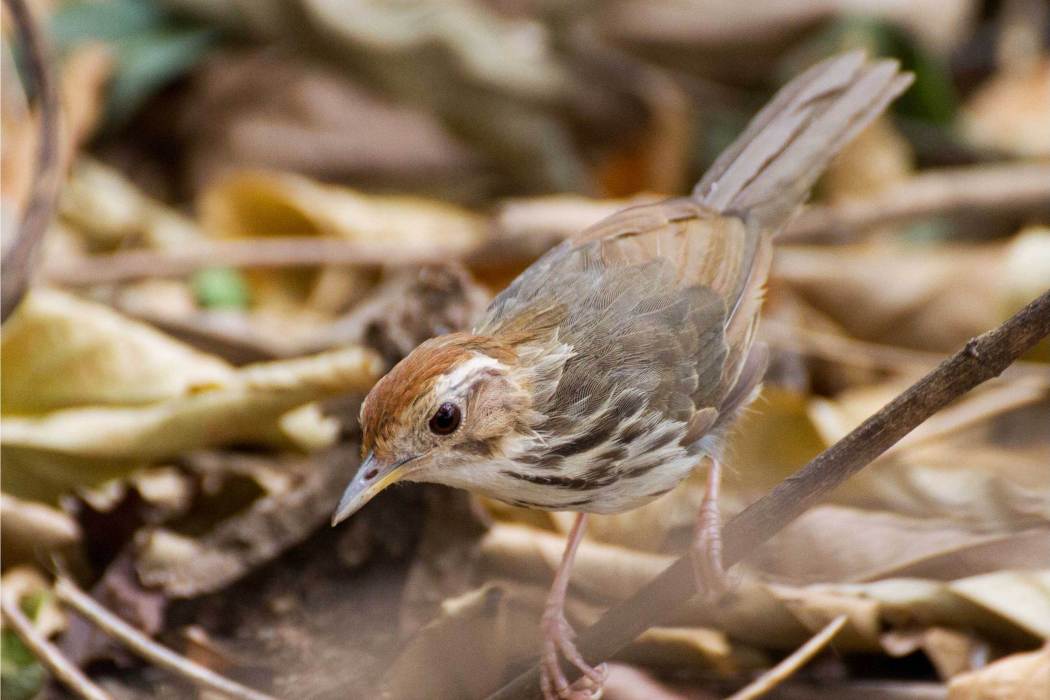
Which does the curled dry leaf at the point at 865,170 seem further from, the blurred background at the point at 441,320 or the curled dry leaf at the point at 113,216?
the curled dry leaf at the point at 113,216

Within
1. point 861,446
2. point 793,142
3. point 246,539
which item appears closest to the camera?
point 861,446

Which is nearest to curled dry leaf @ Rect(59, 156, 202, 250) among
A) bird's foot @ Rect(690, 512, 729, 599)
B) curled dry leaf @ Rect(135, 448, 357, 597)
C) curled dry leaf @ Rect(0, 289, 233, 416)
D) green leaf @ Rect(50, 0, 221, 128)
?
green leaf @ Rect(50, 0, 221, 128)

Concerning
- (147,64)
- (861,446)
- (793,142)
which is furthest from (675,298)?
(147,64)

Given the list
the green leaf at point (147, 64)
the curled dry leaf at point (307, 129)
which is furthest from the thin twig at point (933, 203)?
the green leaf at point (147, 64)

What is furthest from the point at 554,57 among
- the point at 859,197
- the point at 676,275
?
the point at 676,275

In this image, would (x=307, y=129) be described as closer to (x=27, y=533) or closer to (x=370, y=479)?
(x=27, y=533)

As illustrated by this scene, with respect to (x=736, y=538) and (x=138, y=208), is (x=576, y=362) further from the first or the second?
(x=138, y=208)

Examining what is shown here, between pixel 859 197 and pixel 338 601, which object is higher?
pixel 859 197
